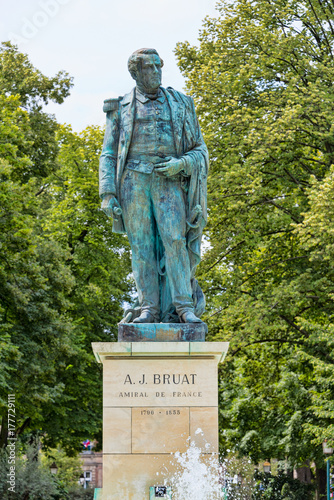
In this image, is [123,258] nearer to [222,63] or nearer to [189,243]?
[222,63]

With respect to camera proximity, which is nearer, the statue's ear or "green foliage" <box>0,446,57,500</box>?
the statue's ear

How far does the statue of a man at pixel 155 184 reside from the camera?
8367 millimetres

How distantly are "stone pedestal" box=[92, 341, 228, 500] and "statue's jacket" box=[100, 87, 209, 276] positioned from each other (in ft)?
3.94

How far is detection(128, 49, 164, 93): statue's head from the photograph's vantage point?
845 cm

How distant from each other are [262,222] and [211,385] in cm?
1363

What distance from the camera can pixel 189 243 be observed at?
8.50m

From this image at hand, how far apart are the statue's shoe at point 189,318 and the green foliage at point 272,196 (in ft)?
35.2

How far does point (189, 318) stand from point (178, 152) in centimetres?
166

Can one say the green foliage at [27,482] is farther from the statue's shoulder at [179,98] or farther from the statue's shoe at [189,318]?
the statue's shoulder at [179,98]

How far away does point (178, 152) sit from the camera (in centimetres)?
848

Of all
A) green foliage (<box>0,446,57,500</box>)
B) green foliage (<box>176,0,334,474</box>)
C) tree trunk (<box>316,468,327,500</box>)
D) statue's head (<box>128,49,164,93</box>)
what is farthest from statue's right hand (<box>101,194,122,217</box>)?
tree trunk (<box>316,468,327,500</box>)

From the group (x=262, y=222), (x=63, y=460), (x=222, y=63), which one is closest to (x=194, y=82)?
(x=222, y=63)

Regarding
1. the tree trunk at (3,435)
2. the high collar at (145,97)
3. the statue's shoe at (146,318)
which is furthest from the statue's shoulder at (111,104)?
the tree trunk at (3,435)

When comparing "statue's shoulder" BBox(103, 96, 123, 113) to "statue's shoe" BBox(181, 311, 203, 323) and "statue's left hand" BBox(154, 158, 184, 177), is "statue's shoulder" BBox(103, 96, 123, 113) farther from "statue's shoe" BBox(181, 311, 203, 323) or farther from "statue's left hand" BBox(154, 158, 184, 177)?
"statue's shoe" BBox(181, 311, 203, 323)
